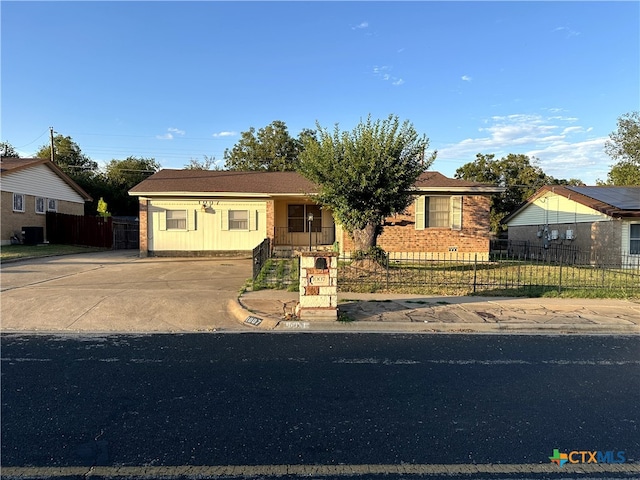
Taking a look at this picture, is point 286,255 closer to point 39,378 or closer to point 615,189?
point 39,378

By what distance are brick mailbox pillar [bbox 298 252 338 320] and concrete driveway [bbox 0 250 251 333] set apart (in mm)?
1341

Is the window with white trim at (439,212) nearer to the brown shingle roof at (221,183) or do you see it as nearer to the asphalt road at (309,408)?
the brown shingle roof at (221,183)

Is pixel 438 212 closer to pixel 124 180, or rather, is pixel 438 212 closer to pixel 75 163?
pixel 124 180

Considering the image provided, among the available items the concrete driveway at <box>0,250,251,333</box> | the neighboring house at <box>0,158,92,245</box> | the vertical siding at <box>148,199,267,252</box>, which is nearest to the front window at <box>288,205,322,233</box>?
the vertical siding at <box>148,199,267,252</box>

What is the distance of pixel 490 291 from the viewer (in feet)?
34.4

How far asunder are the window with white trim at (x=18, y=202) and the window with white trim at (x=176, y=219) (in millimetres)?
10017

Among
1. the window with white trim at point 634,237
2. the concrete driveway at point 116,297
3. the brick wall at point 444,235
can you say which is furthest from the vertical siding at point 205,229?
the window with white trim at point 634,237

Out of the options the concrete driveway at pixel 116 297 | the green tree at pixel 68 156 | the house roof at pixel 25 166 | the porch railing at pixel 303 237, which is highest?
the green tree at pixel 68 156

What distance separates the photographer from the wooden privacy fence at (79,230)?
23.2m

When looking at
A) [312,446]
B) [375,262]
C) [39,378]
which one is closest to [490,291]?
[375,262]

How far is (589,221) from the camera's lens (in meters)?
20.1

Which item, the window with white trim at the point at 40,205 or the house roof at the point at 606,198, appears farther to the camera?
the window with white trim at the point at 40,205

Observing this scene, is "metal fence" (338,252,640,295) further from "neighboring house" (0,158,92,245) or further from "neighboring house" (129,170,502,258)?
"neighboring house" (0,158,92,245)

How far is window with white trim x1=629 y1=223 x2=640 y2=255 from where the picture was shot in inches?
717
